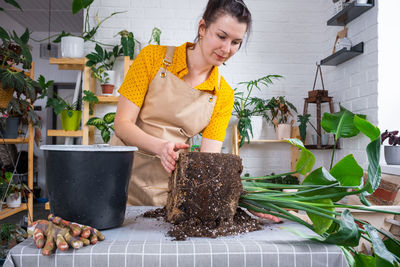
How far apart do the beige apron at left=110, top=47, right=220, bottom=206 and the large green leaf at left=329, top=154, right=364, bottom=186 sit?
2.39 ft

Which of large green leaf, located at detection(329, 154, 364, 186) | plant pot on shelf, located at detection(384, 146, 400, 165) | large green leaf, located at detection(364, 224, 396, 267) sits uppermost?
large green leaf, located at detection(329, 154, 364, 186)

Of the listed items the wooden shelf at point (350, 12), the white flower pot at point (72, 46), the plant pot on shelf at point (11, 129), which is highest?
the wooden shelf at point (350, 12)

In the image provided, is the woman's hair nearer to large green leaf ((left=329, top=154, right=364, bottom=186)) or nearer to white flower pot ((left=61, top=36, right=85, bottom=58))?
large green leaf ((left=329, top=154, right=364, bottom=186))

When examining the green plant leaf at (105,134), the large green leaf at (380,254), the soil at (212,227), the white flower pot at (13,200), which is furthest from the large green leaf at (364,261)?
the white flower pot at (13,200)

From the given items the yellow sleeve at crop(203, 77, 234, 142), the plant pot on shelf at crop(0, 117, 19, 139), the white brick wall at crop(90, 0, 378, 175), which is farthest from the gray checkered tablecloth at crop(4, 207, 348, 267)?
the plant pot on shelf at crop(0, 117, 19, 139)

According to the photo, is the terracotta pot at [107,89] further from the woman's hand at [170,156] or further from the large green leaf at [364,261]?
the large green leaf at [364,261]

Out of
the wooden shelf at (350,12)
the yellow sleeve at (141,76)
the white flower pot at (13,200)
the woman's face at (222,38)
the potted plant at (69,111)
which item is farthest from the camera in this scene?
the white flower pot at (13,200)

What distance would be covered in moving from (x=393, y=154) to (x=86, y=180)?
2.07 meters

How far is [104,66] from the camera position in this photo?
130 inches

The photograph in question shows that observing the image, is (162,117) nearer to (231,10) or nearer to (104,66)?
(231,10)

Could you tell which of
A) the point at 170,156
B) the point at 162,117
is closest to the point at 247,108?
the point at 162,117

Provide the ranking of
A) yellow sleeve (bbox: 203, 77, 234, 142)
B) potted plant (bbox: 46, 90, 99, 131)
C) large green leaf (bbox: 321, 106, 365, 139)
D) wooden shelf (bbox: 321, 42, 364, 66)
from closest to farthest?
large green leaf (bbox: 321, 106, 365, 139) < yellow sleeve (bbox: 203, 77, 234, 142) < wooden shelf (bbox: 321, 42, 364, 66) < potted plant (bbox: 46, 90, 99, 131)

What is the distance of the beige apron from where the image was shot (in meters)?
1.40

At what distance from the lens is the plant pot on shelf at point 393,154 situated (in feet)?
7.09
